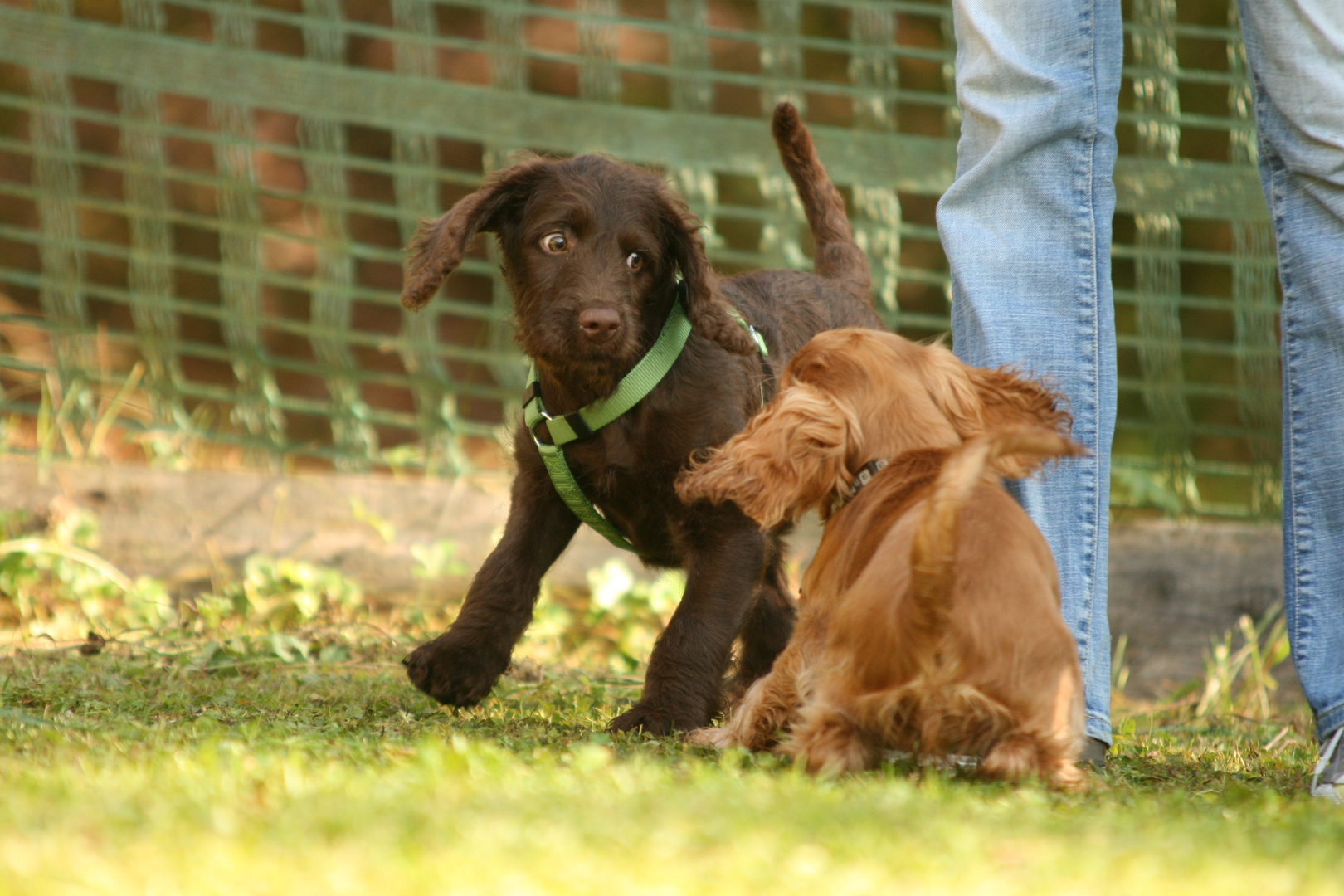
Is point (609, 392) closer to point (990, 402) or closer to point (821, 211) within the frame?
point (990, 402)

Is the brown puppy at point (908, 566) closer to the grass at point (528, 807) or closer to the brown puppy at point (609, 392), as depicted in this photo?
the grass at point (528, 807)

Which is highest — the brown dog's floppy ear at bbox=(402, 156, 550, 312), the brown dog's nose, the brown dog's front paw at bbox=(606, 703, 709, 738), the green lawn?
the brown dog's floppy ear at bbox=(402, 156, 550, 312)

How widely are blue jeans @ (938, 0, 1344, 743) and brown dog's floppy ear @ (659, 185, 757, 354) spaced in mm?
548

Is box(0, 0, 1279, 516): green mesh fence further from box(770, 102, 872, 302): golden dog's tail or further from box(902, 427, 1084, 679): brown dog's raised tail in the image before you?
box(902, 427, 1084, 679): brown dog's raised tail

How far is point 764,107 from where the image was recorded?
5.46 metres

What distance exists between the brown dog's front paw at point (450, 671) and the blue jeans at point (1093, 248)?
1321 mm

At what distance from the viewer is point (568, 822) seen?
1.53 m

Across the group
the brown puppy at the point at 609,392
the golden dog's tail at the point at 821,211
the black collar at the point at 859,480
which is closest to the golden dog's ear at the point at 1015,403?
the black collar at the point at 859,480

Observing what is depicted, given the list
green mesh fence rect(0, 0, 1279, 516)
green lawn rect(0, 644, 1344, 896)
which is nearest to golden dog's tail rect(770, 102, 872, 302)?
green mesh fence rect(0, 0, 1279, 516)

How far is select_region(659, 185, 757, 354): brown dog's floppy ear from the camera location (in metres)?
3.04

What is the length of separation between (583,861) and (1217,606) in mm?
3850

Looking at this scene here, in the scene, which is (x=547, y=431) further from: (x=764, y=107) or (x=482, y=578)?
(x=764, y=107)

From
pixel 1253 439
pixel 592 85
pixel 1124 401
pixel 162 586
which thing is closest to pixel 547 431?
pixel 162 586

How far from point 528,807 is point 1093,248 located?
1888 millimetres
